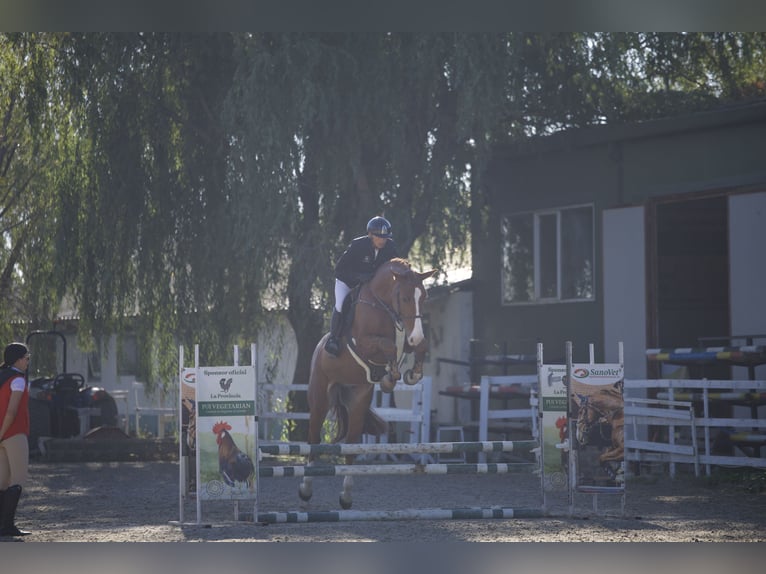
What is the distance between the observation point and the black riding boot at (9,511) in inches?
370

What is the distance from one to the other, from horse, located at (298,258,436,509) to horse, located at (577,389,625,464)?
145cm

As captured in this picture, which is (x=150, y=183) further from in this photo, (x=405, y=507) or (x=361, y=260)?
(x=405, y=507)

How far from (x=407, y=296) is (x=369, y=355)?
786 mm

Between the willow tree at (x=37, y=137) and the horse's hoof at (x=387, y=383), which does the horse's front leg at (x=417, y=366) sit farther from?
the willow tree at (x=37, y=137)

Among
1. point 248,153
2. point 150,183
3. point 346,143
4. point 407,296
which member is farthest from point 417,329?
point 150,183

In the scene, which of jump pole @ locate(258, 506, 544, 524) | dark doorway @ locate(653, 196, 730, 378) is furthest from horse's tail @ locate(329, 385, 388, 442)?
dark doorway @ locate(653, 196, 730, 378)

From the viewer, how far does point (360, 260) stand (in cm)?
1135

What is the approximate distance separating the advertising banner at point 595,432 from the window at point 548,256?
7.22m

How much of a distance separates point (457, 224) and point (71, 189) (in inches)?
225

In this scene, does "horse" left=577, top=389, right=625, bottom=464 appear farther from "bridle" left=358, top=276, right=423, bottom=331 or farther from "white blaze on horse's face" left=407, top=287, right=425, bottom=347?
"bridle" left=358, top=276, right=423, bottom=331

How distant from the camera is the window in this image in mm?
17578
